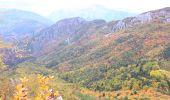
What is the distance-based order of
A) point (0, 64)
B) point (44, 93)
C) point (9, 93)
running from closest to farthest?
1. point (44, 93)
2. point (0, 64)
3. point (9, 93)

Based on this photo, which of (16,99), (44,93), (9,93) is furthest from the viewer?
(9,93)

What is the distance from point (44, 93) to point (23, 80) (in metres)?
1.75

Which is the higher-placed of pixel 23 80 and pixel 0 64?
pixel 23 80

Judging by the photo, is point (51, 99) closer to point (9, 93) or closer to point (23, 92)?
point (23, 92)

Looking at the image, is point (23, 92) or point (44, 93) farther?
point (44, 93)

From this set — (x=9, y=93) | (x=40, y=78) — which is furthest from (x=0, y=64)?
(x=40, y=78)

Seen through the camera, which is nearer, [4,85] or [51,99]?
[51,99]

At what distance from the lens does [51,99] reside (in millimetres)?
19203

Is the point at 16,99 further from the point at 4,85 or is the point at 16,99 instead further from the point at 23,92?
the point at 4,85

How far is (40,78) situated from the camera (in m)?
19.9

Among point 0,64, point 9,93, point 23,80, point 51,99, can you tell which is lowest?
point 9,93

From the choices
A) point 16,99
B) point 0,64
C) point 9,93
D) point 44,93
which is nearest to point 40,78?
point 44,93

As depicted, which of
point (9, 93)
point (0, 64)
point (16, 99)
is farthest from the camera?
point (9, 93)

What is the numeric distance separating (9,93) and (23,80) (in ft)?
333
